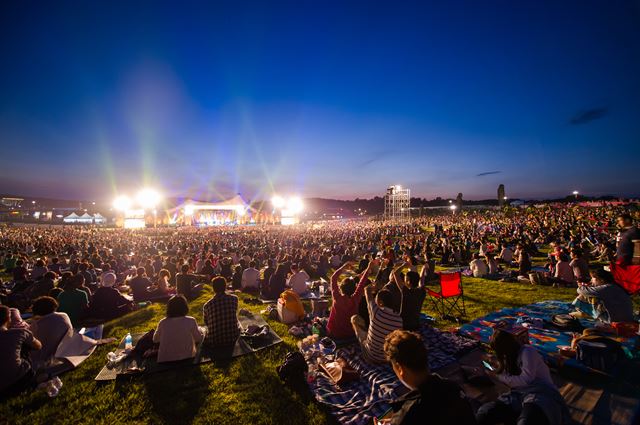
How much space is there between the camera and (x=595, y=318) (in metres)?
5.70

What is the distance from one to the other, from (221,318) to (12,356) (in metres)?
2.65

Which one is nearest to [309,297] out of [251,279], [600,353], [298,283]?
[298,283]

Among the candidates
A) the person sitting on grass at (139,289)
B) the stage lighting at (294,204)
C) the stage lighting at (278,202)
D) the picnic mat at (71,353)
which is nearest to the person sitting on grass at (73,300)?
the picnic mat at (71,353)

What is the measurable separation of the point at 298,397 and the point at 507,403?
2.54 m

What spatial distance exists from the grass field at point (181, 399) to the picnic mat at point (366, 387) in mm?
205

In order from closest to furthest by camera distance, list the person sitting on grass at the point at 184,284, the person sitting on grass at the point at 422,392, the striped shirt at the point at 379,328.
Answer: the person sitting on grass at the point at 422,392 < the striped shirt at the point at 379,328 < the person sitting on grass at the point at 184,284

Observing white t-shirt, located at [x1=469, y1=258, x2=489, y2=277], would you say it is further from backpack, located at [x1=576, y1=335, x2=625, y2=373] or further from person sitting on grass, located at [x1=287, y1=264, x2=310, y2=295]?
backpack, located at [x1=576, y1=335, x2=625, y2=373]

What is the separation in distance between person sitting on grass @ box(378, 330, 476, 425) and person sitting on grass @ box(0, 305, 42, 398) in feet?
15.7

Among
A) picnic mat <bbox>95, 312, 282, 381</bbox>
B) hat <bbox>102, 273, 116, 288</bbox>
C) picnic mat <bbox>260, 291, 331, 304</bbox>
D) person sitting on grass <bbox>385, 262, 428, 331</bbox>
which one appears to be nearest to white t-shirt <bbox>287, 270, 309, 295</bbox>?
picnic mat <bbox>260, 291, 331, 304</bbox>

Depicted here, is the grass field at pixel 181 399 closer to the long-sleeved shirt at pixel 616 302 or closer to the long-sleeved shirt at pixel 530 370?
the long-sleeved shirt at pixel 530 370

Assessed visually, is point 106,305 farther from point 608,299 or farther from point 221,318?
point 608,299

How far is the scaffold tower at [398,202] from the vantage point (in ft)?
181

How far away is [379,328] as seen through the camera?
404cm

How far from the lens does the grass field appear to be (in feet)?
11.5
